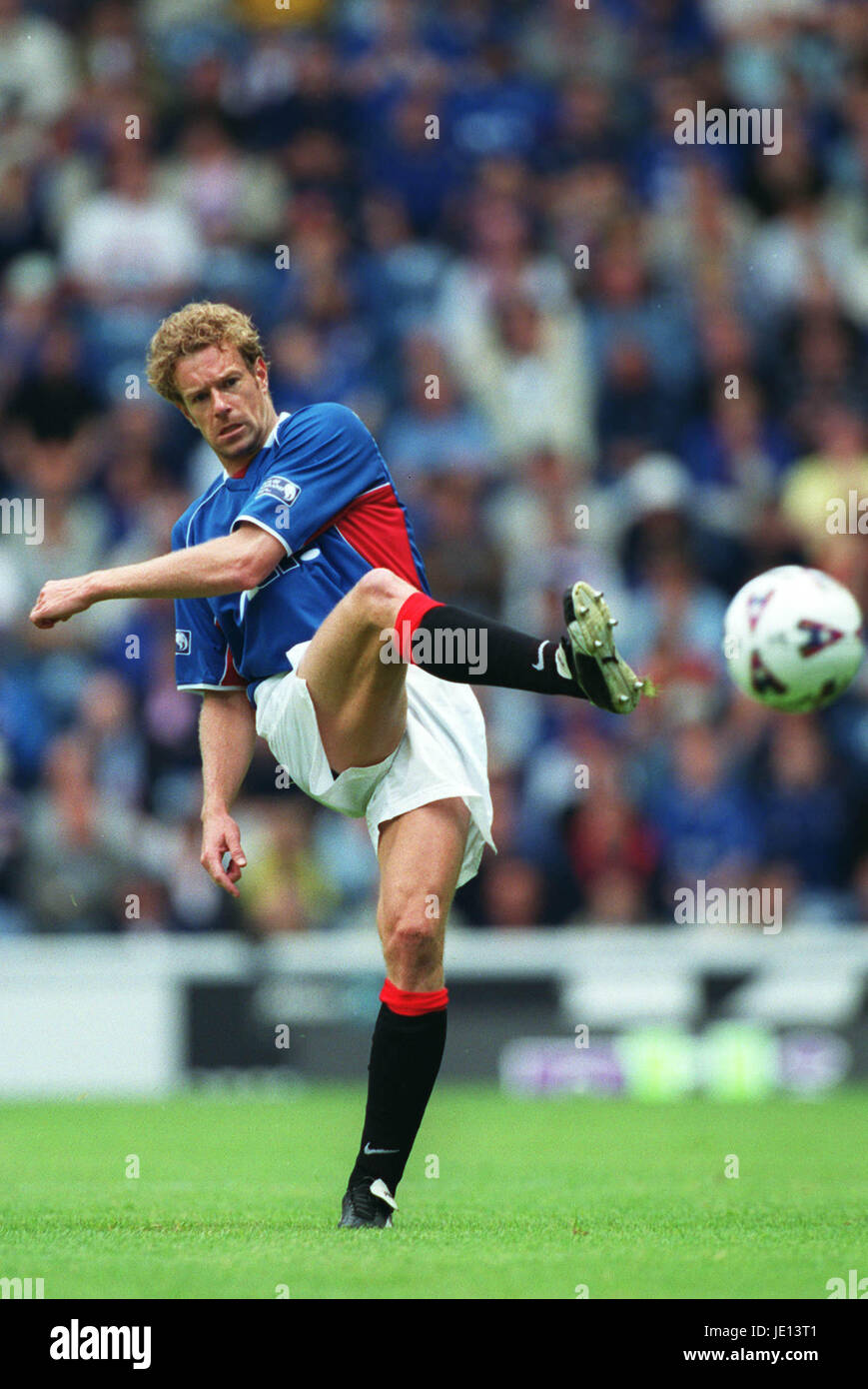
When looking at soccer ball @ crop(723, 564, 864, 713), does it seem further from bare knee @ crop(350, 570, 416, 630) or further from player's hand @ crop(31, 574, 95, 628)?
player's hand @ crop(31, 574, 95, 628)

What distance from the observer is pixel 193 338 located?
5.91m

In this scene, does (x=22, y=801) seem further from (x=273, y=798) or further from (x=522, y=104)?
(x=522, y=104)

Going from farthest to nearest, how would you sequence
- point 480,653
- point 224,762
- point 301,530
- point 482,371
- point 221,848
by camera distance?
point 482,371, point 224,762, point 221,848, point 301,530, point 480,653

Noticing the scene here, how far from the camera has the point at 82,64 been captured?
50.8 ft

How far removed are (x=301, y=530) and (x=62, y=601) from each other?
2.58 ft

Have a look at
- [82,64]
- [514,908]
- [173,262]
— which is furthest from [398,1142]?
A: [82,64]

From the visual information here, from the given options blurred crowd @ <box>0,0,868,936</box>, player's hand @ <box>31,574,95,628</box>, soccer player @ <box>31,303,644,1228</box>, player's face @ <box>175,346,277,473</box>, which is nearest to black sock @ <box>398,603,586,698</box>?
soccer player @ <box>31,303,644,1228</box>

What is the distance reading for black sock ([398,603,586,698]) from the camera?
205 inches

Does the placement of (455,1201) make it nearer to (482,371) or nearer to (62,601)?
(62,601)

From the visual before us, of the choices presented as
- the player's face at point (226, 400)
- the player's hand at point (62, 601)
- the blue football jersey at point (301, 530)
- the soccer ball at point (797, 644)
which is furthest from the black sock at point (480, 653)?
the player's face at point (226, 400)

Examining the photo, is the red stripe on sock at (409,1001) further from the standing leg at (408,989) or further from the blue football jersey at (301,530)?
the blue football jersey at (301,530)

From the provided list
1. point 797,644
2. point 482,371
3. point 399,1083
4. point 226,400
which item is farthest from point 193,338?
point 482,371

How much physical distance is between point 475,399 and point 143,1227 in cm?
891

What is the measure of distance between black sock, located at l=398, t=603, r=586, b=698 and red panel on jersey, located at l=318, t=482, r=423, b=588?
0.78 meters
